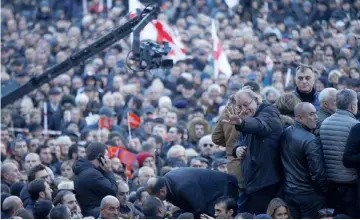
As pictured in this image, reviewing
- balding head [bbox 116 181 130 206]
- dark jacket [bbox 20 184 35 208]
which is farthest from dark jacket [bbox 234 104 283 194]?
dark jacket [bbox 20 184 35 208]

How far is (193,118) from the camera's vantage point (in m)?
25.8

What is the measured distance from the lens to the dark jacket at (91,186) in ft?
62.1

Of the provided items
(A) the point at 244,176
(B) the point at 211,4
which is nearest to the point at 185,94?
(B) the point at 211,4

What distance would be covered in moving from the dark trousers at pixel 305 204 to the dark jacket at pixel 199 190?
2.70 feet

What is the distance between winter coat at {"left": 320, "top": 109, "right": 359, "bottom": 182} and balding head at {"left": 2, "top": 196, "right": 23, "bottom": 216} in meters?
4.03

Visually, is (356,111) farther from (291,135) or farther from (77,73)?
(77,73)

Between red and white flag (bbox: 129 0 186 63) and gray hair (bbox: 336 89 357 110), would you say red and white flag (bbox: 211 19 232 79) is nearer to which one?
red and white flag (bbox: 129 0 186 63)

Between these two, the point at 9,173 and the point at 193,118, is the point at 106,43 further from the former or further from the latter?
the point at 193,118

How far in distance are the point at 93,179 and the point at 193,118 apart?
695 cm

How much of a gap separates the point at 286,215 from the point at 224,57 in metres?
13.1

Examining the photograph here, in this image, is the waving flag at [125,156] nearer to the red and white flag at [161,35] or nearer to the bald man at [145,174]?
the bald man at [145,174]

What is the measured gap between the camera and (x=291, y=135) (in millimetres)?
16875

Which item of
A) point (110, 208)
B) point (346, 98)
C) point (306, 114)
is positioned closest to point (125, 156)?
point (110, 208)

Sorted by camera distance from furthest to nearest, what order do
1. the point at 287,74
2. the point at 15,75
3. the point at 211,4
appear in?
the point at 211,4 → the point at 15,75 → the point at 287,74
